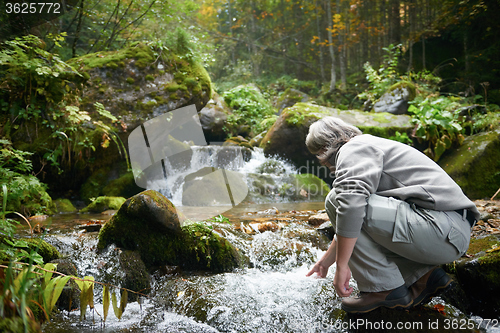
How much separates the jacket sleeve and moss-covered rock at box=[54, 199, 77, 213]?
504 centimetres

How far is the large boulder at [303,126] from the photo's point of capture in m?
7.51

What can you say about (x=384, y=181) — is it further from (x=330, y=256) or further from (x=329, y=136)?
(x=330, y=256)

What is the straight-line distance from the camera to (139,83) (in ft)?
21.5

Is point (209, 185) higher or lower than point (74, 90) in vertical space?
lower

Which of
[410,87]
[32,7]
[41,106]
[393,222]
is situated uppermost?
[32,7]

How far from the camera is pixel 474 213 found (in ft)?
5.47

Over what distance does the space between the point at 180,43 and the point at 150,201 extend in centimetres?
550

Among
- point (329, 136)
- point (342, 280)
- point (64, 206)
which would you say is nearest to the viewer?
point (342, 280)

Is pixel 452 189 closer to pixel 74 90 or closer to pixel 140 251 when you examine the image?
pixel 140 251

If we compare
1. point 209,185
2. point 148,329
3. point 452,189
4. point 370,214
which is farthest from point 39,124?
point 452,189

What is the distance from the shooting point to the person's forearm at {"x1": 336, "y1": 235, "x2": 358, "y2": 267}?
62.0 inches

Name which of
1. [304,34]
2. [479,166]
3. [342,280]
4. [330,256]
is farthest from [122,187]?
[304,34]

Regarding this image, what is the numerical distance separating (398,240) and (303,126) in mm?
6355

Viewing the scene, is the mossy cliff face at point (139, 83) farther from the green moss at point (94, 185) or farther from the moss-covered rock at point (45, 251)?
the moss-covered rock at point (45, 251)
